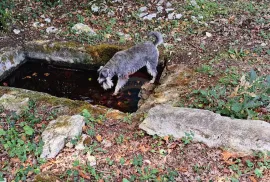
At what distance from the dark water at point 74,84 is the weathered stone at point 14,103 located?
161 centimetres

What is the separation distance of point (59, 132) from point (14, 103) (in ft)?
5.21

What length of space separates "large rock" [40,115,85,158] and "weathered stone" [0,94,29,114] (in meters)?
0.95

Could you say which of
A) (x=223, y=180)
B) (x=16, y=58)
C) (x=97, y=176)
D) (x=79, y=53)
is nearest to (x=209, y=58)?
(x=79, y=53)

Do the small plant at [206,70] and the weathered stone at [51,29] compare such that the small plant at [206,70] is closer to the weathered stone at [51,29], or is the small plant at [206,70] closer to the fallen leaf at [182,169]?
the fallen leaf at [182,169]

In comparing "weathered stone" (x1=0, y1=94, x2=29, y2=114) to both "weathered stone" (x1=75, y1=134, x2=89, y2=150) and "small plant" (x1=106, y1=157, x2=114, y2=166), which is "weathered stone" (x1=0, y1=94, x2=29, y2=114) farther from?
"small plant" (x1=106, y1=157, x2=114, y2=166)

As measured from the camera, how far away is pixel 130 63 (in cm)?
737

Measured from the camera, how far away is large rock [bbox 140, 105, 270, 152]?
4363 millimetres

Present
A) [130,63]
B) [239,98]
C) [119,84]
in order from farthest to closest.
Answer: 1. [119,84]
2. [130,63]
3. [239,98]

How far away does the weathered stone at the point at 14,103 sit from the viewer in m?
5.63

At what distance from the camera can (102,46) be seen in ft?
27.0

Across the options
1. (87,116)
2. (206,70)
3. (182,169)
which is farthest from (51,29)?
(182,169)

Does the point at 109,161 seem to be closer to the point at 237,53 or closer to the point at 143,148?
the point at 143,148

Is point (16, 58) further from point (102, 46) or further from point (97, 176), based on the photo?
point (97, 176)

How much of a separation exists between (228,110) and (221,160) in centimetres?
102
